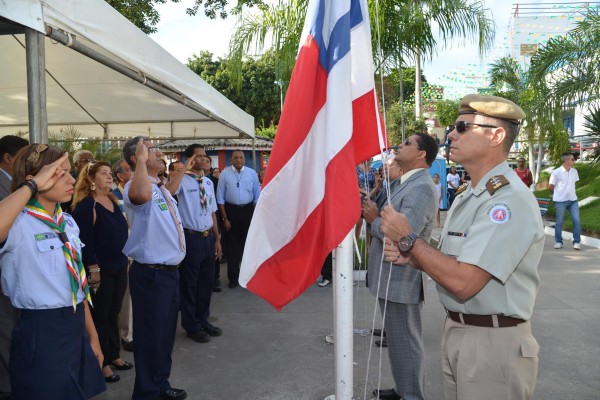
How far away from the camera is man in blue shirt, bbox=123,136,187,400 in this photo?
3691 millimetres

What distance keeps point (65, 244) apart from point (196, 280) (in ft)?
8.79

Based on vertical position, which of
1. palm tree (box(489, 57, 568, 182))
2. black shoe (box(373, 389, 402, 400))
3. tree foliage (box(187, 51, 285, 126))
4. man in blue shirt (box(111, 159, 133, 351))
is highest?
tree foliage (box(187, 51, 285, 126))

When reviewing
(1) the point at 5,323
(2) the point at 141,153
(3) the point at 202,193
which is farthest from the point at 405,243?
(3) the point at 202,193

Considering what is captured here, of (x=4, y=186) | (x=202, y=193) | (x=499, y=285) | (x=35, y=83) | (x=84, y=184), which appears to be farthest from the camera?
(x=202, y=193)

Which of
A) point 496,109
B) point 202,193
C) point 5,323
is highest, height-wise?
point 496,109

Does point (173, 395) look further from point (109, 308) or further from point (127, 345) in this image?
point (127, 345)

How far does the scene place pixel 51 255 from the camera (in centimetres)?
254

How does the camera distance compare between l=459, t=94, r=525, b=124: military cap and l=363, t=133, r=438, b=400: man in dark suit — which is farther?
l=363, t=133, r=438, b=400: man in dark suit

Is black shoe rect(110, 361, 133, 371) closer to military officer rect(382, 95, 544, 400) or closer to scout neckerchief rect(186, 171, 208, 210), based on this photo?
scout neckerchief rect(186, 171, 208, 210)

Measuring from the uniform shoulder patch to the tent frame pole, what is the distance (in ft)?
8.11

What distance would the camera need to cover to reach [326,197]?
8.25 ft

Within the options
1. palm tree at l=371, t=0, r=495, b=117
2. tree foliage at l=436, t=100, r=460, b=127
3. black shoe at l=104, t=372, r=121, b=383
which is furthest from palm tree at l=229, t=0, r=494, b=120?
tree foliage at l=436, t=100, r=460, b=127

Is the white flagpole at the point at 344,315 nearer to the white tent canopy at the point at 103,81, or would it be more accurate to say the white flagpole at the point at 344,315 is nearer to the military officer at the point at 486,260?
the military officer at the point at 486,260

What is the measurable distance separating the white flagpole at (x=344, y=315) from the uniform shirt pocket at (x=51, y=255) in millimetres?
1435
